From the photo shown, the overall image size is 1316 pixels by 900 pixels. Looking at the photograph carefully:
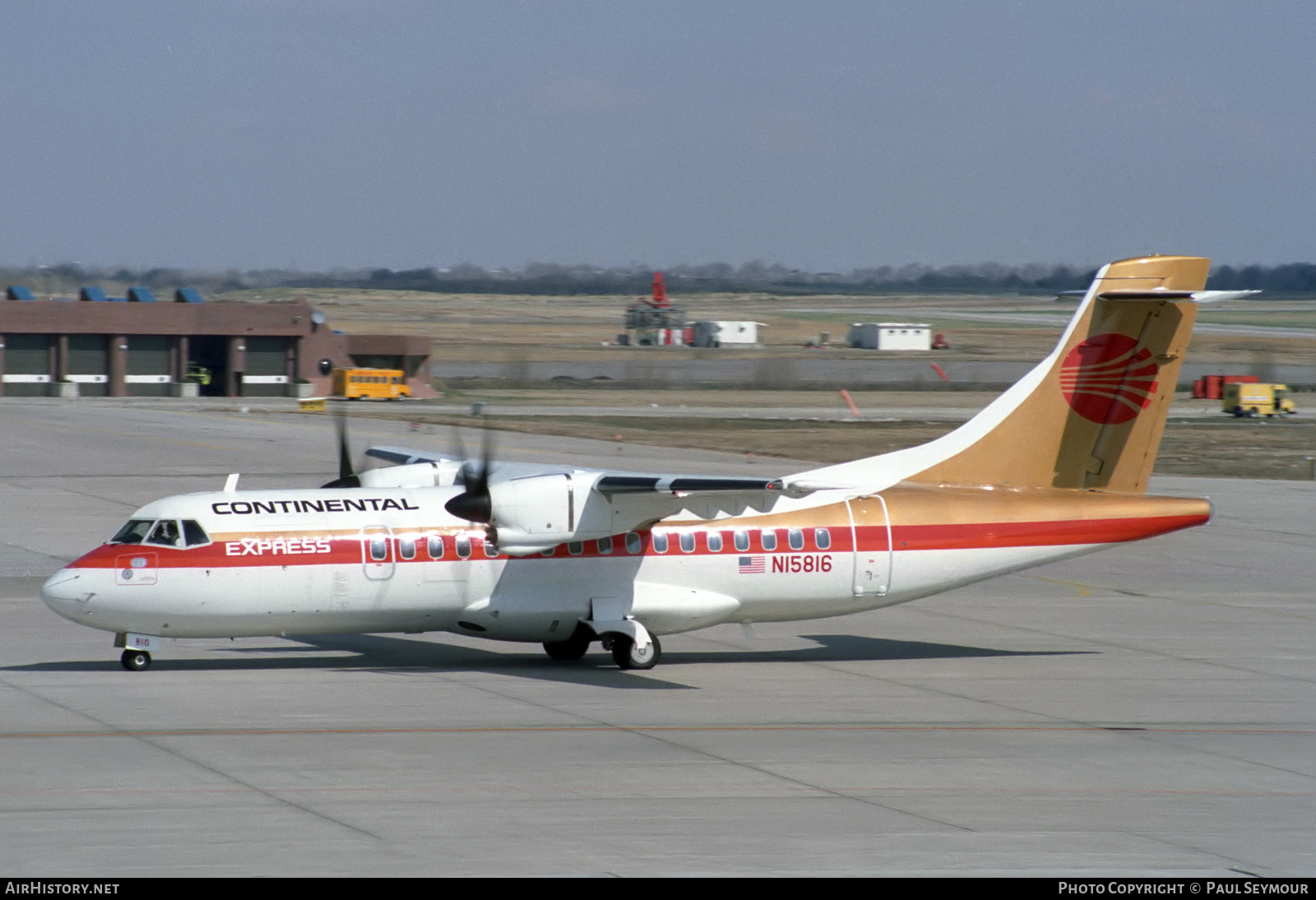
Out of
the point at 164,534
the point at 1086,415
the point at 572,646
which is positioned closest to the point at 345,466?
the point at 164,534

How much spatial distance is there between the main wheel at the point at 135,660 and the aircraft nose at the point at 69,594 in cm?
113

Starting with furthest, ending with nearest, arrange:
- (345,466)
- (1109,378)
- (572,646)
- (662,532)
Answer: (345,466)
(1109,378)
(572,646)
(662,532)

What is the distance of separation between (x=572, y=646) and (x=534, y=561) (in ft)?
5.52

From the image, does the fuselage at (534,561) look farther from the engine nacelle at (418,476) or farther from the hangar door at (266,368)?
the hangar door at (266,368)

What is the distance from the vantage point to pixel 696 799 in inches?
549

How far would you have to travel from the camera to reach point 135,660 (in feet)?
64.8

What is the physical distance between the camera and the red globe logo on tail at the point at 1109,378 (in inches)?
872

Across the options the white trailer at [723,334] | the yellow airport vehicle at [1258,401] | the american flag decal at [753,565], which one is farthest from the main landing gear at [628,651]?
the white trailer at [723,334]

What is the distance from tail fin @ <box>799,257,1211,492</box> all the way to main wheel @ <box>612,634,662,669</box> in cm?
376

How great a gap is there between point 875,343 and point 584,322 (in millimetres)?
38062

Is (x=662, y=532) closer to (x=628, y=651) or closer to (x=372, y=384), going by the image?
(x=628, y=651)

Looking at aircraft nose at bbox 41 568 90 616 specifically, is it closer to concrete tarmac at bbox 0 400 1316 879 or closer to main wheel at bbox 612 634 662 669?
concrete tarmac at bbox 0 400 1316 879

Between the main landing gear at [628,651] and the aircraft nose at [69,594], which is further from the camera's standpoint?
the main landing gear at [628,651]

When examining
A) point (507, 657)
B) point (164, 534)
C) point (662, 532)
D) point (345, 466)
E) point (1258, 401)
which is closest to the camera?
point (164, 534)
